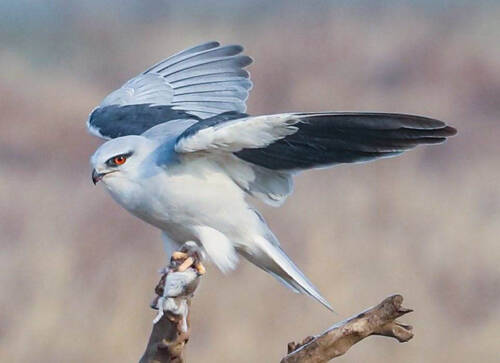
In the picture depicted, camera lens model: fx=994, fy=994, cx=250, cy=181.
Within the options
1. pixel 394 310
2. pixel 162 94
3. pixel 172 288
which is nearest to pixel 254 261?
pixel 172 288

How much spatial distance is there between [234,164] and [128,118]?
59 centimetres

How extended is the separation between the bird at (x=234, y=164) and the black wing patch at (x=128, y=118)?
6.5 inches

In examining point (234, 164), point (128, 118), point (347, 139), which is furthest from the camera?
point (128, 118)

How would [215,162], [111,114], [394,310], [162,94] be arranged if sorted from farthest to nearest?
[162,94] < [111,114] < [215,162] < [394,310]

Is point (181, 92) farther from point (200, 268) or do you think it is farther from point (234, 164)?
point (200, 268)

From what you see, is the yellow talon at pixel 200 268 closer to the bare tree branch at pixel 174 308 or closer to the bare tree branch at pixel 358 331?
the bare tree branch at pixel 174 308

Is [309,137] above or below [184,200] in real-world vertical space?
above

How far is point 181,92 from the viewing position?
334 centimetres

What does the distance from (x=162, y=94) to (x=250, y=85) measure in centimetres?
32

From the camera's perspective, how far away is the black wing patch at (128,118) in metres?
3.00

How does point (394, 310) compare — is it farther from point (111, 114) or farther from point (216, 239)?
point (111, 114)

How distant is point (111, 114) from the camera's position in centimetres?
313

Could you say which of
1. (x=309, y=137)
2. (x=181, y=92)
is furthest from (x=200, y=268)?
(x=181, y=92)

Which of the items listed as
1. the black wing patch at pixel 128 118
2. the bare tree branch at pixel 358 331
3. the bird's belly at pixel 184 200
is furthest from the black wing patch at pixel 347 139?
the black wing patch at pixel 128 118
